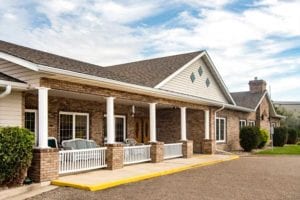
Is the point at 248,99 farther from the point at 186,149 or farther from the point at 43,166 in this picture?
the point at 43,166

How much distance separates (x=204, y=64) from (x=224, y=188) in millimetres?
12404

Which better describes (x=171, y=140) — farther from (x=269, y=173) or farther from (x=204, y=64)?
(x=269, y=173)

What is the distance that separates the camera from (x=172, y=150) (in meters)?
17.1

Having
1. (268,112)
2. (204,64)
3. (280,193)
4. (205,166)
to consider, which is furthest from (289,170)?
(268,112)

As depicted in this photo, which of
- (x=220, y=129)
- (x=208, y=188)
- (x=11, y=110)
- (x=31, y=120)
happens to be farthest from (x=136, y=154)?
(x=220, y=129)

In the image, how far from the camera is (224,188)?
986 centimetres

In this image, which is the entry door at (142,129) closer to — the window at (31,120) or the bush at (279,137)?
the window at (31,120)

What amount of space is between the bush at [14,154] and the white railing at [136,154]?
4.94 m

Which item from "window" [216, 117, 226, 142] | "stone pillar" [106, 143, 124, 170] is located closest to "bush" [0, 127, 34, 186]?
"stone pillar" [106, 143, 124, 170]

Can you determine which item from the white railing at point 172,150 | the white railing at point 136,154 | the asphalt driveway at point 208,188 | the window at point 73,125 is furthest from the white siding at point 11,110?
the white railing at point 172,150

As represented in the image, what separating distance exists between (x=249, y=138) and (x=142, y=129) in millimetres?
7863

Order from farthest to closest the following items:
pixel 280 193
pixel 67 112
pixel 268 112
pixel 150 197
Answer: pixel 268 112, pixel 67 112, pixel 280 193, pixel 150 197

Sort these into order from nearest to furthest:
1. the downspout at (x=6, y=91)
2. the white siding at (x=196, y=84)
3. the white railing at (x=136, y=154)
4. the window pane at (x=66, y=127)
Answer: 1. the downspout at (x=6, y=91)
2. the white railing at (x=136, y=154)
3. the window pane at (x=66, y=127)
4. the white siding at (x=196, y=84)

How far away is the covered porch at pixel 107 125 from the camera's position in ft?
36.9
